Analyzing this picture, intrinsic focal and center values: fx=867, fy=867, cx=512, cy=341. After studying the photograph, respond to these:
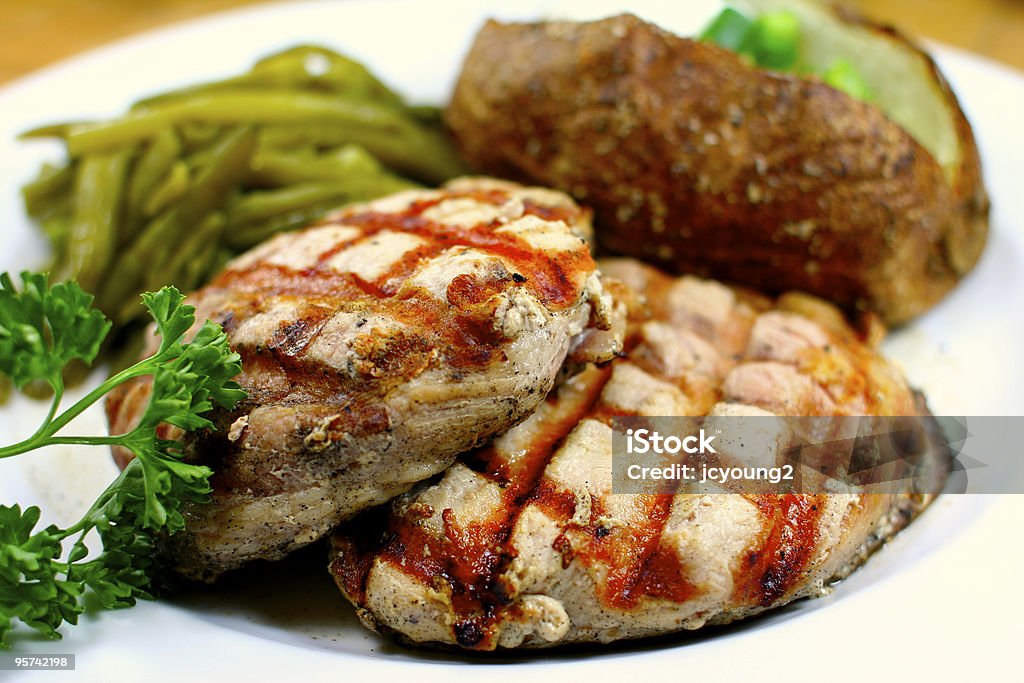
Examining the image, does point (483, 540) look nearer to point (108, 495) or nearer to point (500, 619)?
point (500, 619)

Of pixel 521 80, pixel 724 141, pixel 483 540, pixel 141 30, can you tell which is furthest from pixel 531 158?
pixel 141 30

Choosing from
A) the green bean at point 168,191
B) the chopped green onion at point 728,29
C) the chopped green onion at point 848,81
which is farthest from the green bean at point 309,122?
the chopped green onion at point 848,81

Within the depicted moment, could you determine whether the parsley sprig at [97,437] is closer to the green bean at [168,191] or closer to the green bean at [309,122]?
the green bean at [168,191]

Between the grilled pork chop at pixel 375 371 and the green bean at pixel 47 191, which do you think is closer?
the grilled pork chop at pixel 375 371

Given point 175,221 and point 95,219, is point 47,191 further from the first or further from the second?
point 175,221

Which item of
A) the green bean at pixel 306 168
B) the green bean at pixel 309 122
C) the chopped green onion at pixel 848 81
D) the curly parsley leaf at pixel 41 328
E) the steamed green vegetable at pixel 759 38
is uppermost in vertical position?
the steamed green vegetable at pixel 759 38

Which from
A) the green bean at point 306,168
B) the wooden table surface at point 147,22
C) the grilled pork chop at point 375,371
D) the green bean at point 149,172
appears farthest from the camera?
the wooden table surface at point 147,22

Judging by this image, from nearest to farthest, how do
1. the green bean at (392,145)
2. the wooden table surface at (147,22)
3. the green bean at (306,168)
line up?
the green bean at (306,168) → the green bean at (392,145) → the wooden table surface at (147,22)
